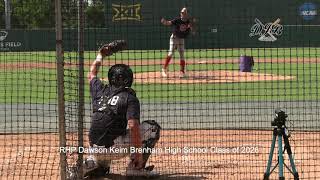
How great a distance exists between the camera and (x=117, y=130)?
6359 mm

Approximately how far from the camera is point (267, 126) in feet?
31.6

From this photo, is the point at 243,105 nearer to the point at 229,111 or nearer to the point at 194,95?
the point at 229,111

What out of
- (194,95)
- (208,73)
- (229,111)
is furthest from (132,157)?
(208,73)

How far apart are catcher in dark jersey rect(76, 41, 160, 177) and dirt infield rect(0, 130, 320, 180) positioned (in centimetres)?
29

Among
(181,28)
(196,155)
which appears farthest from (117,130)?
(181,28)

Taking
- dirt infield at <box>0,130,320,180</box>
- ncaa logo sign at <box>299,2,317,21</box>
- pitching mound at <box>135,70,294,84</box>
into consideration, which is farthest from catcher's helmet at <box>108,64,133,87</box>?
ncaa logo sign at <box>299,2,317,21</box>

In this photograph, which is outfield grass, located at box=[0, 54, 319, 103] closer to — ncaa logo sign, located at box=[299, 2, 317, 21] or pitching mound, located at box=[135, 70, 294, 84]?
pitching mound, located at box=[135, 70, 294, 84]

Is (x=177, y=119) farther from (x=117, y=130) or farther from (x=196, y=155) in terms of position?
(x=117, y=130)

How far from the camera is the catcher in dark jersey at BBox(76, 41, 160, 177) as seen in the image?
245 inches

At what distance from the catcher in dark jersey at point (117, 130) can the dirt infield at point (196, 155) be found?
29cm

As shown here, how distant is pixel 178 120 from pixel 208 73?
8039 millimetres

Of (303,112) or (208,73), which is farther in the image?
(208,73)

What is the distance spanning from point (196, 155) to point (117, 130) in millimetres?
1640

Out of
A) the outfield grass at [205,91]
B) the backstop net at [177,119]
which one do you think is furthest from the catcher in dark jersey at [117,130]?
the outfield grass at [205,91]
